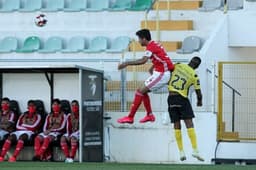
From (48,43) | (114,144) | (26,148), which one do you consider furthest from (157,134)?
(48,43)

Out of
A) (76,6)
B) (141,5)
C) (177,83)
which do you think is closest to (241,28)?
(141,5)

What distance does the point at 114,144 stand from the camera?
1862 cm

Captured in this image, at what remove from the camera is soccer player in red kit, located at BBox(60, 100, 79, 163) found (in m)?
18.2

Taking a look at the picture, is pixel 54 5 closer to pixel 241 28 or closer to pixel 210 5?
pixel 210 5

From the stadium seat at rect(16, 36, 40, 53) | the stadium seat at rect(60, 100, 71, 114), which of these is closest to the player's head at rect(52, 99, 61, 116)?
the stadium seat at rect(60, 100, 71, 114)

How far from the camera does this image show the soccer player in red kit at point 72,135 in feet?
59.8

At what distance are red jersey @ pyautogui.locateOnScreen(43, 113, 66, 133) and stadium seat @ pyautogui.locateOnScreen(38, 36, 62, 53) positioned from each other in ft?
8.59

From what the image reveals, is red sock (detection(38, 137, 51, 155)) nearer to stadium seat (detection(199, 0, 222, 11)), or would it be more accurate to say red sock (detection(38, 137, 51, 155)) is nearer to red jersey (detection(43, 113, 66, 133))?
red jersey (detection(43, 113, 66, 133))

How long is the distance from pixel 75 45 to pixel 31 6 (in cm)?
204

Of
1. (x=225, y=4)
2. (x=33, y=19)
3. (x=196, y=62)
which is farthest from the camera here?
(x=33, y=19)

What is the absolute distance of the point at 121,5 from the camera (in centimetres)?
2184

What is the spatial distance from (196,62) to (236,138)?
3.10m

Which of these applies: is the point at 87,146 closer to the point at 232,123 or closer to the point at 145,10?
the point at 232,123

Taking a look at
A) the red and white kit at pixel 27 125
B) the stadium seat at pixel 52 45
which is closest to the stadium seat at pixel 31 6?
the stadium seat at pixel 52 45
